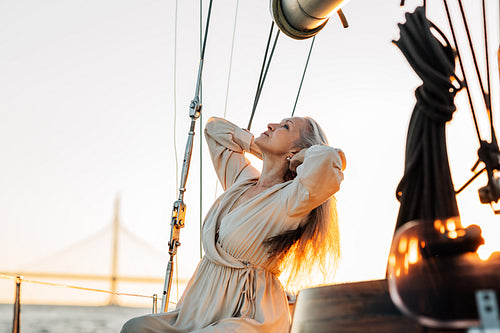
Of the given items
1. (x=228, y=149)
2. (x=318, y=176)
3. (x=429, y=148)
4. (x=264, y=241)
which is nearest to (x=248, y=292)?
(x=264, y=241)

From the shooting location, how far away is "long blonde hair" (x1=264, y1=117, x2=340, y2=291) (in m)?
1.59

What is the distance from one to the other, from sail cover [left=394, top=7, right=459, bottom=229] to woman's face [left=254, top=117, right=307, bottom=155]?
74cm

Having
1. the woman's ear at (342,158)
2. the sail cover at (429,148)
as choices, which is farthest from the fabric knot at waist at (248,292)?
the sail cover at (429,148)

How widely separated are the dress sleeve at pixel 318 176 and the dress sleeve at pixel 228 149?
0.49 meters

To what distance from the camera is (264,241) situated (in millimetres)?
1577

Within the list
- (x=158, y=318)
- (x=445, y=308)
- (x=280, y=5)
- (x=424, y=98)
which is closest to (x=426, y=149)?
(x=424, y=98)

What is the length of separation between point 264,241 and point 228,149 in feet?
1.57

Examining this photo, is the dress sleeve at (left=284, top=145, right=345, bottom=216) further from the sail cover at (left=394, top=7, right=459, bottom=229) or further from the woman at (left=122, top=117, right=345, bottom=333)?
the sail cover at (left=394, top=7, right=459, bottom=229)

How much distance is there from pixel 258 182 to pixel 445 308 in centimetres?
119

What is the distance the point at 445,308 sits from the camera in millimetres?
591

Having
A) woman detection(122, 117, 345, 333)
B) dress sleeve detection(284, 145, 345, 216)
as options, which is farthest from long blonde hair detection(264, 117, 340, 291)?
dress sleeve detection(284, 145, 345, 216)

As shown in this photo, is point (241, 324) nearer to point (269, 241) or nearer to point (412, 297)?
point (269, 241)

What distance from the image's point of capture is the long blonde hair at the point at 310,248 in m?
1.59

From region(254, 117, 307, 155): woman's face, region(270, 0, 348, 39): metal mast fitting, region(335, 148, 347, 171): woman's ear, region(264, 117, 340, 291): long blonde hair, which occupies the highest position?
region(270, 0, 348, 39): metal mast fitting
